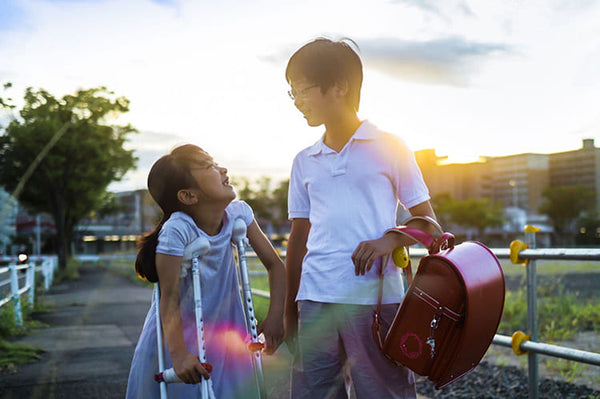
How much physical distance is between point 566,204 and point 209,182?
11750cm

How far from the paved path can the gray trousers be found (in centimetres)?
267

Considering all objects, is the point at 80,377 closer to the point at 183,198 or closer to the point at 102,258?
the point at 183,198

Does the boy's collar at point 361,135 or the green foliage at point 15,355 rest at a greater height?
the boy's collar at point 361,135

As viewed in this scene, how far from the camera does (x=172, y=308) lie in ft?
7.32

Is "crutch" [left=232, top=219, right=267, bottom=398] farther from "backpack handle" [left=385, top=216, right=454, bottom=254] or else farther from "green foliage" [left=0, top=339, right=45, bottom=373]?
"green foliage" [left=0, top=339, right=45, bottom=373]

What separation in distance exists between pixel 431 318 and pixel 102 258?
42.0 metres

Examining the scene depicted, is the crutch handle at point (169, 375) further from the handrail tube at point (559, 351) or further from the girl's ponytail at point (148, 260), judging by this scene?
the handrail tube at point (559, 351)

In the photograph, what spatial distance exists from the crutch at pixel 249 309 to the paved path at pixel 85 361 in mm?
2484

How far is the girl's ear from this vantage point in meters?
2.35

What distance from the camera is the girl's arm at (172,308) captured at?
219 cm

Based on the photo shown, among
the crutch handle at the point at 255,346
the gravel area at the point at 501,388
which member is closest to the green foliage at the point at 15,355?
the gravel area at the point at 501,388

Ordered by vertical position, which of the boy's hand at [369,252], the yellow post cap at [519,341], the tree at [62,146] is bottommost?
the yellow post cap at [519,341]

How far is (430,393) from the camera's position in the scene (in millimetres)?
5145

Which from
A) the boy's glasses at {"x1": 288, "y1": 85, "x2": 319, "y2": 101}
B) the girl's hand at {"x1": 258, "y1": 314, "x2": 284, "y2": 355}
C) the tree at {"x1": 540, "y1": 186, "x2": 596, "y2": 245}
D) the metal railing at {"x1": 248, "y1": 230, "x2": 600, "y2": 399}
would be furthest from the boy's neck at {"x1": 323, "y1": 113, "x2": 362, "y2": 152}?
the tree at {"x1": 540, "y1": 186, "x2": 596, "y2": 245}
